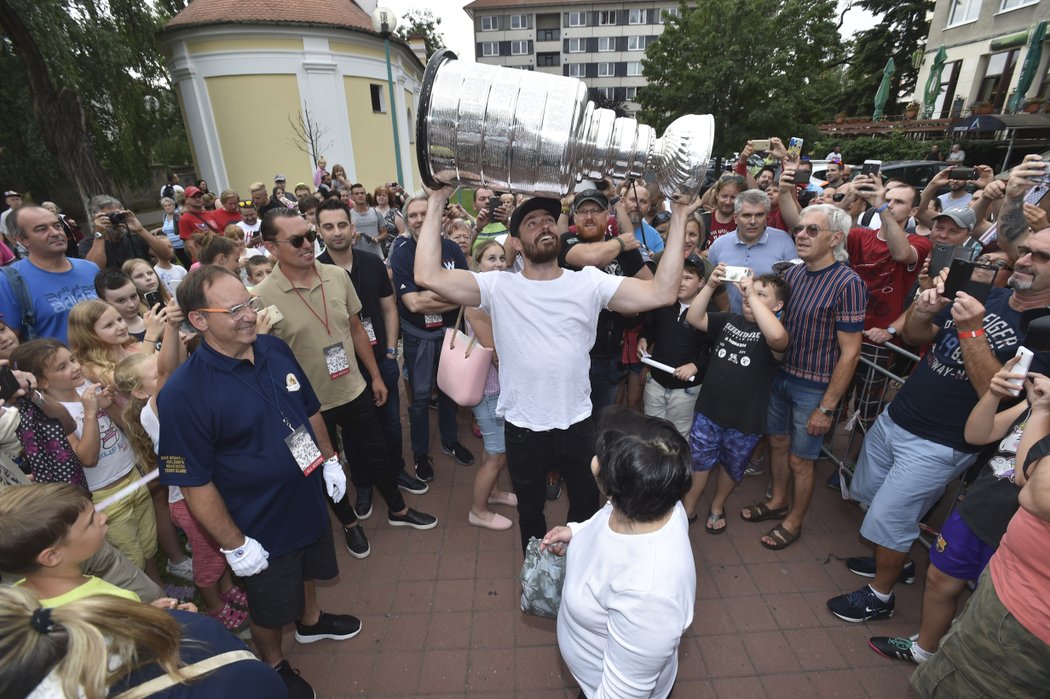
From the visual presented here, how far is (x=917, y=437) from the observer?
284cm

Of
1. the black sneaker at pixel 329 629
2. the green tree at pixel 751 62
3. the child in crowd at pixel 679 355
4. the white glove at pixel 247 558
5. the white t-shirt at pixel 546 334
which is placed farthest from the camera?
the green tree at pixel 751 62

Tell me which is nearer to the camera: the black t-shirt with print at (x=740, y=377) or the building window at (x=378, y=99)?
the black t-shirt with print at (x=740, y=377)

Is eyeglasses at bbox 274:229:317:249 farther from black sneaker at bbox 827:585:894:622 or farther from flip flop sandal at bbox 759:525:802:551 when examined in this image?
black sneaker at bbox 827:585:894:622

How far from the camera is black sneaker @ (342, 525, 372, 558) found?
146 inches

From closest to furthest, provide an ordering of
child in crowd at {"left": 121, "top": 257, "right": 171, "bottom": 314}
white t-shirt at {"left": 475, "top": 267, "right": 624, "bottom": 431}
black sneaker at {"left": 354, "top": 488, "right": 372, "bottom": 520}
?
white t-shirt at {"left": 475, "top": 267, "right": 624, "bottom": 431}
black sneaker at {"left": 354, "top": 488, "right": 372, "bottom": 520}
child in crowd at {"left": 121, "top": 257, "right": 171, "bottom": 314}

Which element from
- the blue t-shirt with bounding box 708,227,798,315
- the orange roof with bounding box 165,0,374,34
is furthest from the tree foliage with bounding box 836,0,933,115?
the blue t-shirt with bounding box 708,227,798,315

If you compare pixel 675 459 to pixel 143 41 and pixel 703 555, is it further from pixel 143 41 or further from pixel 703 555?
pixel 143 41

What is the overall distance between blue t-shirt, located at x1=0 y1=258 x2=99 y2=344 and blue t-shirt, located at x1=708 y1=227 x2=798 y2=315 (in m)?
5.21

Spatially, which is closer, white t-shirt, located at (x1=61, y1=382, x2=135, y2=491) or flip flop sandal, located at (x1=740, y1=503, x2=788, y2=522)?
white t-shirt, located at (x1=61, y1=382, x2=135, y2=491)

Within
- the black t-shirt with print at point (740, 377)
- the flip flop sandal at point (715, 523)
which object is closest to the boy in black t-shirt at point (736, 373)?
the black t-shirt with print at point (740, 377)

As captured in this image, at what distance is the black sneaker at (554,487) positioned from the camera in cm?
427

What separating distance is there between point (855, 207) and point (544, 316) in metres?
4.94

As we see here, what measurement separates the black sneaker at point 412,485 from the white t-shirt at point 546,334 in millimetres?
2055

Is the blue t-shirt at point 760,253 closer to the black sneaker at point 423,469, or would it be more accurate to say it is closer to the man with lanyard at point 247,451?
the black sneaker at point 423,469
